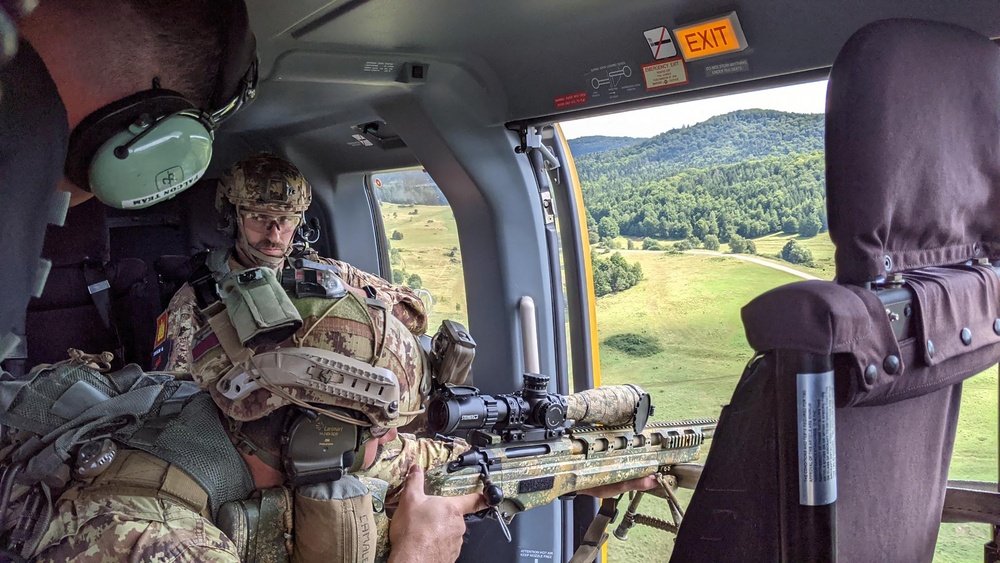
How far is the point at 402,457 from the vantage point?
2.35m

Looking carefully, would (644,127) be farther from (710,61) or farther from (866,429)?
(866,429)

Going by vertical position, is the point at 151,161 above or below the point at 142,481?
above

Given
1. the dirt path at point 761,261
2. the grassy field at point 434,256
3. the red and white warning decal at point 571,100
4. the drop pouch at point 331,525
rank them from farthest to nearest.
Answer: the grassy field at point 434,256
the red and white warning decal at point 571,100
the dirt path at point 761,261
the drop pouch at point 331,525

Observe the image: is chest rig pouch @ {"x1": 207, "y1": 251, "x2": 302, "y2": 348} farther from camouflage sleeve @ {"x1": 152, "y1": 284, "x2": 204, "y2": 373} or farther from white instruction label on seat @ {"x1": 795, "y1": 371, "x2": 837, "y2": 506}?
camouflage sleeve @ {"x1": 152, "y1": 284, "x2": 204, "y2": 373}

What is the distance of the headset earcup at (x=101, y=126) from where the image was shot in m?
1.11

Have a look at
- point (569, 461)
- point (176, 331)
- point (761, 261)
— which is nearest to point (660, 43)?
point (761, 261)

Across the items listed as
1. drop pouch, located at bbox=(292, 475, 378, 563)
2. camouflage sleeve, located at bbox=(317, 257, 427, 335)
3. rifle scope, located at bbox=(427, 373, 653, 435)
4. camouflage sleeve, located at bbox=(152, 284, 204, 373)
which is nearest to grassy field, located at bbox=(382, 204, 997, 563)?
rifle scope, located at bbox=(427, 373, 653, 435)

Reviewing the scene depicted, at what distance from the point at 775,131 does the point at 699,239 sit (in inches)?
20.8

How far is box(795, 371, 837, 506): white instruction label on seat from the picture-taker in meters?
0.89

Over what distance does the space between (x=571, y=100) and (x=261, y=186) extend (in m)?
1.64

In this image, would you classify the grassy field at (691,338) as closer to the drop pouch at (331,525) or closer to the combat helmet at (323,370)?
the combat helmet at (323,370)

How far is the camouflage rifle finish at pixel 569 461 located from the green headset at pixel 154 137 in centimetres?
110

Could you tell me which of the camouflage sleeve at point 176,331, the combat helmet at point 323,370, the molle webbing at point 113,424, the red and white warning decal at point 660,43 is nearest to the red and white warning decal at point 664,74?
the red and white warning decal at point 660,43

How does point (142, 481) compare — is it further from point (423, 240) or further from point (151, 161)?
point (423, 240)
